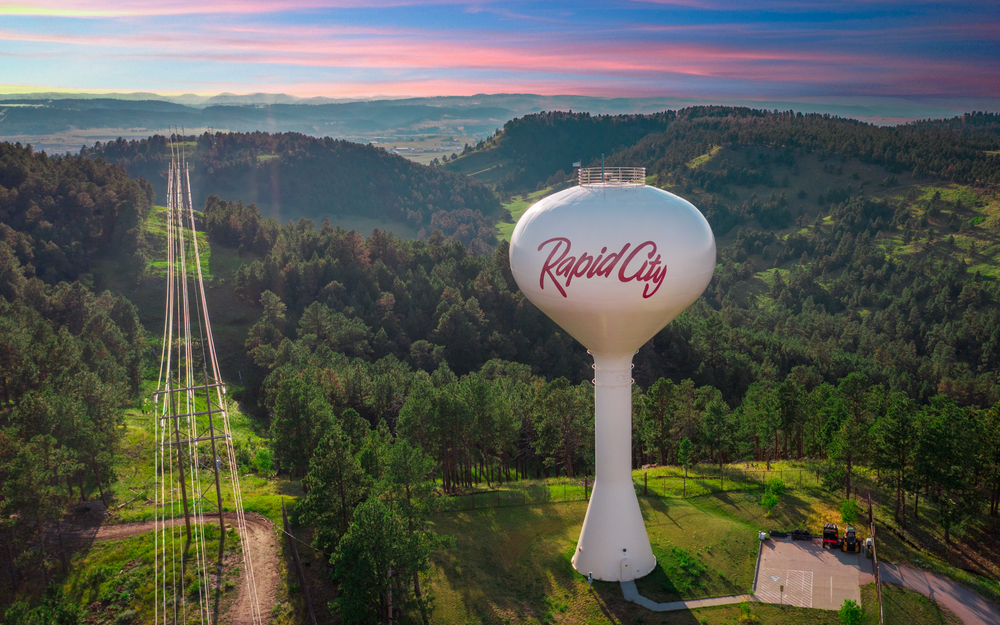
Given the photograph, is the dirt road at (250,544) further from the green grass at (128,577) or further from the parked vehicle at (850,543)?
the parked vehicle at (850,543)

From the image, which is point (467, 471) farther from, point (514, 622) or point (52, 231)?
point (52, 231)

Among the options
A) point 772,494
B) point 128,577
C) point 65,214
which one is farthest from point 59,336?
point 772,494

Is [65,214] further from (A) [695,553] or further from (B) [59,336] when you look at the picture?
(A) [695,553]

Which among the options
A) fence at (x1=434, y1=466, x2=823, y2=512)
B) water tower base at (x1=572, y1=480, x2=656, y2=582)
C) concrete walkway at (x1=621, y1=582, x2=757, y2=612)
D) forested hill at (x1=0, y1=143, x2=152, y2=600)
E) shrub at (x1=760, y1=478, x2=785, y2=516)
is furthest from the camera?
fence at (x1=434, y1=466, x2=823, y2=512)

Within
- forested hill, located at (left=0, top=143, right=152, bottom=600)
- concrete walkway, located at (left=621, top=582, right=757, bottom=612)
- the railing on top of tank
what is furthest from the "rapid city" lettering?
forested hill, located at (left=0, top=143, right=152, bottom=600)

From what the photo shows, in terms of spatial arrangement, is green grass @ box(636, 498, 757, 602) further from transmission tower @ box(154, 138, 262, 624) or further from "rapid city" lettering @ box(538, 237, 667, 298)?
transmission tower @ box(154, 138, 262, 624)

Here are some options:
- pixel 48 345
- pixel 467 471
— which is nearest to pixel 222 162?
pixel 48 345

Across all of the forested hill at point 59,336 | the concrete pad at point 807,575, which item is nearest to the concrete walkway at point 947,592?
the concrete pad at point 807,575
